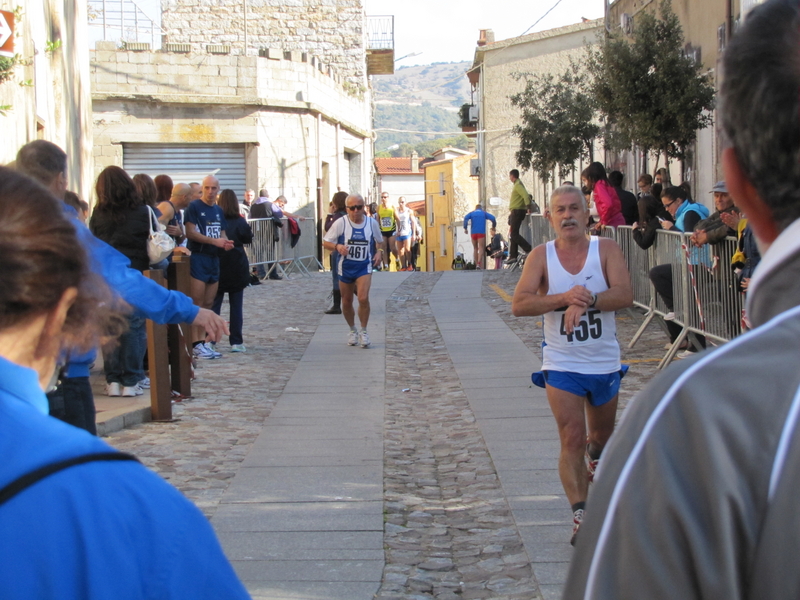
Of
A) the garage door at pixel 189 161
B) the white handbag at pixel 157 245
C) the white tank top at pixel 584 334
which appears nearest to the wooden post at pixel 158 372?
the white handbag at pixel 157 245

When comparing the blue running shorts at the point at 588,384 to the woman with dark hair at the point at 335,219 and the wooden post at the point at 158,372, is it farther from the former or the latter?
the woman with dark hair at the point at 335,219

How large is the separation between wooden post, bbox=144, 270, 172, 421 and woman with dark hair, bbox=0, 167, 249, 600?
20.2ft

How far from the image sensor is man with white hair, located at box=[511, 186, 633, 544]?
459 centimetres

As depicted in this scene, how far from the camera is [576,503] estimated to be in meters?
4.52

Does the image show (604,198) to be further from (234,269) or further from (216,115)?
(216,115)

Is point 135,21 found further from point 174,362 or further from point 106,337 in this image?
point 106,337

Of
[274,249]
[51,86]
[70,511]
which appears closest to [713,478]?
[70,511]

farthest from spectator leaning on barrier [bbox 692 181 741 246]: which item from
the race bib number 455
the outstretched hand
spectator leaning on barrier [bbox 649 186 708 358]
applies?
the outstretched hand

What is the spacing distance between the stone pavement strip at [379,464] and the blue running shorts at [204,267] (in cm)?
98

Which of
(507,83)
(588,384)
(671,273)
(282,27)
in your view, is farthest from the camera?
(507,83)

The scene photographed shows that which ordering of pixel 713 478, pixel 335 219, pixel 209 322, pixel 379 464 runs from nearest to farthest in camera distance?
pixel 713 478
pixel 209 322
pixel 379 464
pixel 335 219

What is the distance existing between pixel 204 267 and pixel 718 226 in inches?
216

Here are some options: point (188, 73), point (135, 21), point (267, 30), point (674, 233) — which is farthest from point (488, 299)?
point (267, 30)

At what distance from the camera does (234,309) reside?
11008 millimetres
